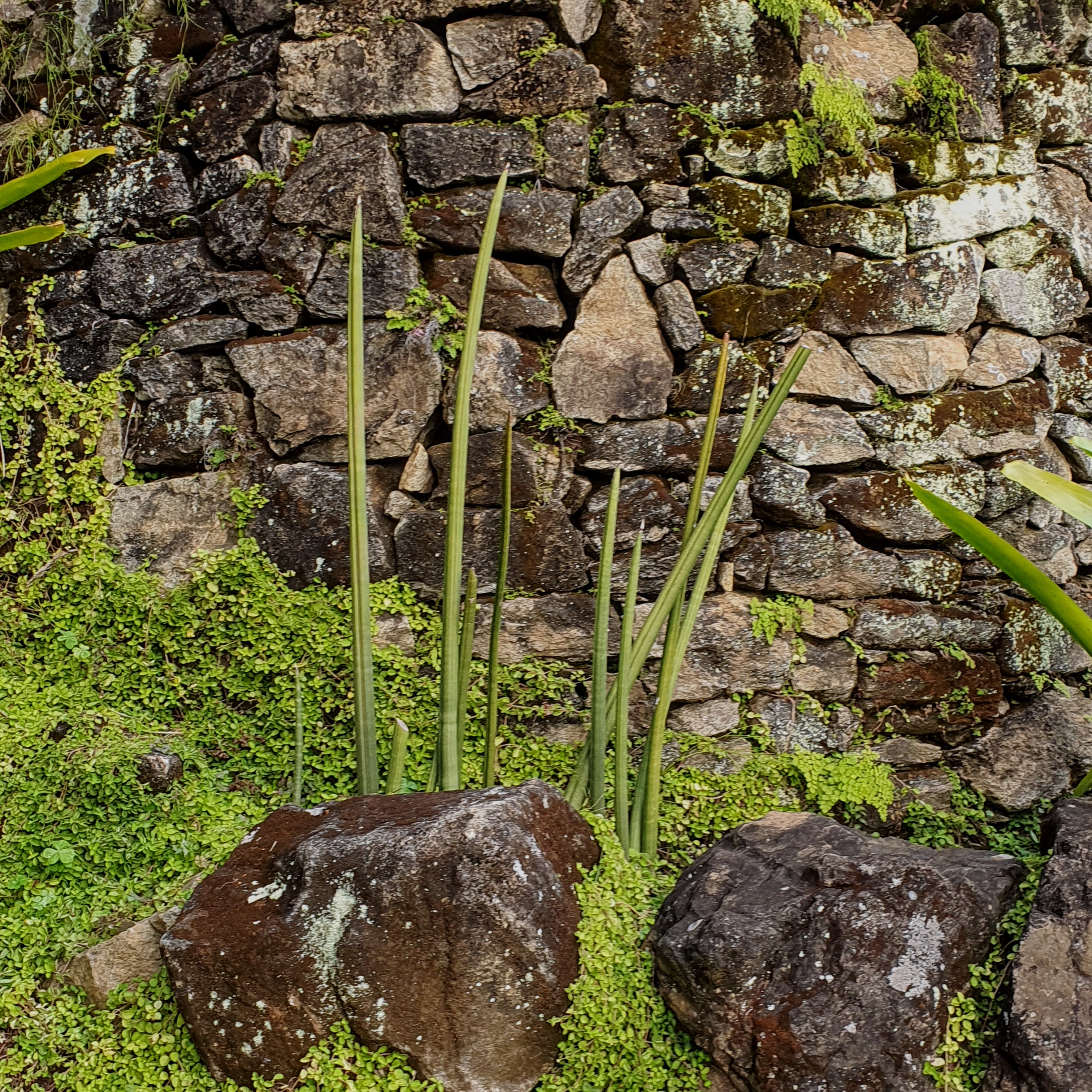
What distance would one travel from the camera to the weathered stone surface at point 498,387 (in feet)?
8.31

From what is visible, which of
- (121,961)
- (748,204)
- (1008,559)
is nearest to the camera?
(1008,559)

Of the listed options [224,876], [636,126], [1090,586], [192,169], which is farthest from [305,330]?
[1090,586]

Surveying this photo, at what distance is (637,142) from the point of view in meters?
2.60

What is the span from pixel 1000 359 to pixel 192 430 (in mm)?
2257

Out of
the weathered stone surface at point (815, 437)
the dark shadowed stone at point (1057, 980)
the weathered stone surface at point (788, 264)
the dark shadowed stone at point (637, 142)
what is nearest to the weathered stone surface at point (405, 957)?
the dark shadowed stone at point (1057, 980)

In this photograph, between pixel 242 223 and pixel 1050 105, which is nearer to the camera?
pixel 242 223

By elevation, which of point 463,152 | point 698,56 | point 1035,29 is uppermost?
point 1035,29

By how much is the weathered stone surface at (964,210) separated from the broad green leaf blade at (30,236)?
2167 millimetres

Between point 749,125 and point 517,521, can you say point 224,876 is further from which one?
point 749,125

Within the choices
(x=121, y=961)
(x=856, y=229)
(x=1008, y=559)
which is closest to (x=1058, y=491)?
(x=1008, y=559)

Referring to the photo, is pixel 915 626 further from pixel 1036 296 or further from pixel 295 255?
pixel 295 255

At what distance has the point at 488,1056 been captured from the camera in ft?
5.35

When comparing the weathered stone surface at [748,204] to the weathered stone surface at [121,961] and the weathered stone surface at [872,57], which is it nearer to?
the weathered stone surface at [872,57]

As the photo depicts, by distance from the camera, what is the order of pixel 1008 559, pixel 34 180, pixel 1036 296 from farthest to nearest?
1. pixel 1036 296
2. pixel 1008 559
3. pixel 34 180
